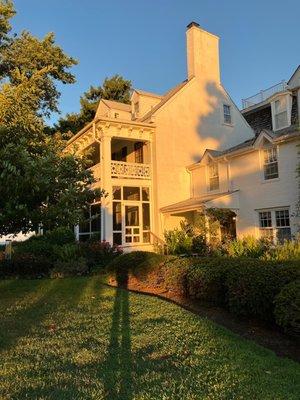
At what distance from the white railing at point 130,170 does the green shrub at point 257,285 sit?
44.8 ft

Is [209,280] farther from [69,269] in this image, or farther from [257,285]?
[69,269]

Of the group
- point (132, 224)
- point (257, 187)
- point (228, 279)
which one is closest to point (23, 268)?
point (132, 224)

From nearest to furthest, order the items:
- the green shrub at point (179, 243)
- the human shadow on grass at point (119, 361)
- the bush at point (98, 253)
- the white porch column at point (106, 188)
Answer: the human shadow on grass at point (119, 361) < the bush at point (98, 253) < the green shrub at point (179, 243) < the white porch column at point (106, 188)

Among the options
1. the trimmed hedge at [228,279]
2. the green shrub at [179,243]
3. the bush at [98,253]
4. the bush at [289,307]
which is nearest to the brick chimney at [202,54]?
the green shrub at [179,243]

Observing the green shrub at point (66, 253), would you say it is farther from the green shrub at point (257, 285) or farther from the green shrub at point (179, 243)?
the green shrub at point (257, 285)

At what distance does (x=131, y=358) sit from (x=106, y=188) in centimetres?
1512

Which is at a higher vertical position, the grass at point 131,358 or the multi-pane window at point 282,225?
the multi-pane window at point 282,225

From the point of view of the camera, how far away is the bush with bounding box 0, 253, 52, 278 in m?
14.7

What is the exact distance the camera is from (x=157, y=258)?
1104cm

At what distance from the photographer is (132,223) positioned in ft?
68.8

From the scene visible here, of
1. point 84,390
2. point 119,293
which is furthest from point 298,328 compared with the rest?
point 119,293

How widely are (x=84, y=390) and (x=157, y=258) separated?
7124 mm

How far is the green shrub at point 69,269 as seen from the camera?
1439 cm

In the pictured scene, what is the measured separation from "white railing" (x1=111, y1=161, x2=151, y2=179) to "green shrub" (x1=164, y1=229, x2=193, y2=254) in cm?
447
